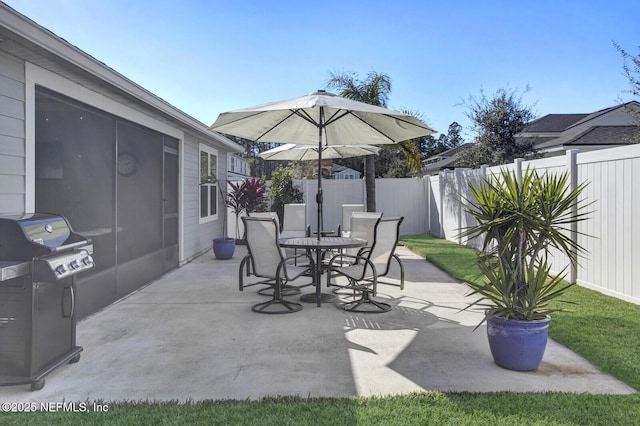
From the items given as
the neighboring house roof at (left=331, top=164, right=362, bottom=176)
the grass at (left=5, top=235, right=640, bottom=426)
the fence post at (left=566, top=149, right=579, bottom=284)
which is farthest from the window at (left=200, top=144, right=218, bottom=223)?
the neighboring house roof at (left=331, top=164, right=362, bottom=176)

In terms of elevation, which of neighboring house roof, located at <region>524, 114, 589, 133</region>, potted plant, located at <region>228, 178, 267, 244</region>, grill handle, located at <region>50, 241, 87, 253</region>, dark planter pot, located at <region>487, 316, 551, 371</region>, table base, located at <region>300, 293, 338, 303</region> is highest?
neighboring house roof, located at <region>524, 114, 589, 133</region>

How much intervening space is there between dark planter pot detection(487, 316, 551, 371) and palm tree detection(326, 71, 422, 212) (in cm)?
885

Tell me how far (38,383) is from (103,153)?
2.92 meters

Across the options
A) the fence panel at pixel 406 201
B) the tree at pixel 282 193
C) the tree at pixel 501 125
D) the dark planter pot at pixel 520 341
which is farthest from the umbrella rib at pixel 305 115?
the tree at pixel 501 125

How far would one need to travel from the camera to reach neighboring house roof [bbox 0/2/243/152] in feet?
9.80

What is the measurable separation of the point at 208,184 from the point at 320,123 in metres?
5.27

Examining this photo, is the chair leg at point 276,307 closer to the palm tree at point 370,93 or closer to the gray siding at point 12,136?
the gray siding at point 12,136

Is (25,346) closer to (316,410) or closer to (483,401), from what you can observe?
(316,410)

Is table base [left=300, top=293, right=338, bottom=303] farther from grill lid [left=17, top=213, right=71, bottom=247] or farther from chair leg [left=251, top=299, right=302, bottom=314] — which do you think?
grill lid [left=17, top=213, right=71, bottom=247]

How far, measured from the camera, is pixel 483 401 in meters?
2.67

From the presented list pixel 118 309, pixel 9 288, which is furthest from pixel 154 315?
pixel 9 288

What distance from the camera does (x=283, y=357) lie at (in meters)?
3.49

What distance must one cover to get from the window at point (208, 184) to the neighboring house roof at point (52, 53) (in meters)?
4.35

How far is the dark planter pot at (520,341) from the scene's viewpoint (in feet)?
10.3
